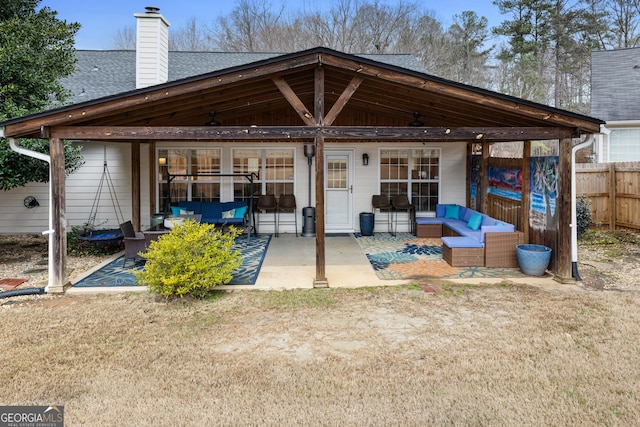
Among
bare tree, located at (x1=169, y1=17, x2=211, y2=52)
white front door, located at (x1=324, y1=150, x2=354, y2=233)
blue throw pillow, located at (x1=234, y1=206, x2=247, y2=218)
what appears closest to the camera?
blue throw pillow, located at (x1=234, y1=206, x2=247, y2=218)

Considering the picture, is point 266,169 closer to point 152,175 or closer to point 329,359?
point 152,175

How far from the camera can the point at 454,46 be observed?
22.4 meters

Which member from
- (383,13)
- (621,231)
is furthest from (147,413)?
(383,13)

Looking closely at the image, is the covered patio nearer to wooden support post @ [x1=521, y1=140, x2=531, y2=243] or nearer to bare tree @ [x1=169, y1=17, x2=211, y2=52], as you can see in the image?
wooden support post @ [x1=521, y1=140, x2=531, y2=243]

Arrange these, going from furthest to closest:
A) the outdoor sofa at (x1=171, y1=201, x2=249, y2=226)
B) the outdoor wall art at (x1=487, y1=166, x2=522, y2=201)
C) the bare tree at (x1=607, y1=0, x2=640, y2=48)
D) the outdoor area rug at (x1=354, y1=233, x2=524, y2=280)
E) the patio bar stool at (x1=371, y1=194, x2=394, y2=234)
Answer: the bare tree at (x1=607, y1=0, x2=640, y2=48), the patio bar stool at (x1=371, y1=194, x2=394, y2=234), the outdoor sofa at (x1=171, y1=201, x2=249, y2=226), the outdoor wall art at (x1=487, y1=166, x2=522, y2=201), the outdoor area rug at (x1=354, y1=233, x2=524, y2=280)

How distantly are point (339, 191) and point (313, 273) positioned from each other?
156 inches

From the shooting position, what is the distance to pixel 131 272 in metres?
5.39

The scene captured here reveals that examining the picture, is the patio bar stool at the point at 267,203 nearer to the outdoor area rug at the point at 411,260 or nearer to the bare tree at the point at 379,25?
the outdoor area rug at the point at 411,260

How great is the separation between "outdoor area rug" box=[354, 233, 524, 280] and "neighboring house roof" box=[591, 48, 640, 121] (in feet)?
23.2

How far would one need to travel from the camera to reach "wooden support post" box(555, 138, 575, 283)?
18.6 ft

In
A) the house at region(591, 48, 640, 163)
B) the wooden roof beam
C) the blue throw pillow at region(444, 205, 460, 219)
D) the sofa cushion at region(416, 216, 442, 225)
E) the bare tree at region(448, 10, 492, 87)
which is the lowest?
the sofa cushion at region(416, 216, 442, 225)

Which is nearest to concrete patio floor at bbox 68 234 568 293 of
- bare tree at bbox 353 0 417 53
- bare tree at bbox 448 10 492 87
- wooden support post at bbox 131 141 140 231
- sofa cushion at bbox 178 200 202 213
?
sofa cushion at bbox 178 200 202 213

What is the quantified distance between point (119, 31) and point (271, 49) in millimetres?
7906

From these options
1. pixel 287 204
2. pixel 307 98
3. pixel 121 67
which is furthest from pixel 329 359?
pixel 121 67
